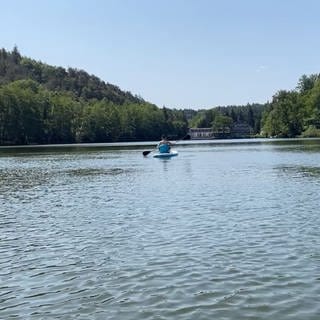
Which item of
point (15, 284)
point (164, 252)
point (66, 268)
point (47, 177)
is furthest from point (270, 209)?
point (47, 177)

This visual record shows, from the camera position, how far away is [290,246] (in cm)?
1623

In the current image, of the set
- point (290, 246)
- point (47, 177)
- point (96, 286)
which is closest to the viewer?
point (96, 286)

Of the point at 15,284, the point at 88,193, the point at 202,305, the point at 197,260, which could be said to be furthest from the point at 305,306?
the point at 88,193

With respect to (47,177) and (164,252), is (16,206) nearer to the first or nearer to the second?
(164,252)

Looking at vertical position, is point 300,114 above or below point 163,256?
above

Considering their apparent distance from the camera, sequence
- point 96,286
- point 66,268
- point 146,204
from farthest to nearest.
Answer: point 146,204 → point 66,268 → point 96,286

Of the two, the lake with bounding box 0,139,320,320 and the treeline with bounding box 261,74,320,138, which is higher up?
the treeline with bounding box 261,74,320,138

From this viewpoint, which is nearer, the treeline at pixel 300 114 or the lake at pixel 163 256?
the lake at pixel 163 256

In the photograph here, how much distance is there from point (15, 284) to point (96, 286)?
222 cm

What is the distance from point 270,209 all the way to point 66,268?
11797mm

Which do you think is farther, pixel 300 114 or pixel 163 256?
pixel 300 114

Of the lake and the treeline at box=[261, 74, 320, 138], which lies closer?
the lake

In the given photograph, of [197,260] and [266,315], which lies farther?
[197,260]

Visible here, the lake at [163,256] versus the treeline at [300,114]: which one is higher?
the treeline at [300,114]
